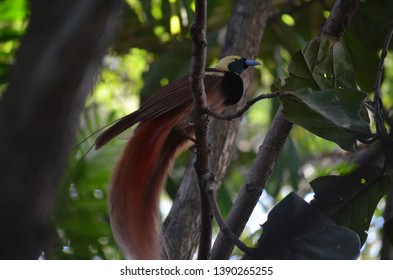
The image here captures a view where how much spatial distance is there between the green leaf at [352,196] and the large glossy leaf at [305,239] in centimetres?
13

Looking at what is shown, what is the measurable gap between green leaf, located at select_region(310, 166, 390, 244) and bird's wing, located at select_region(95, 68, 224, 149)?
743 mm

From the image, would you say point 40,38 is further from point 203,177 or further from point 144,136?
point 144,136

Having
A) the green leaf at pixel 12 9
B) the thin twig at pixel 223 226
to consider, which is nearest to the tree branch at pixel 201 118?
the thin twig at pixel 223 226

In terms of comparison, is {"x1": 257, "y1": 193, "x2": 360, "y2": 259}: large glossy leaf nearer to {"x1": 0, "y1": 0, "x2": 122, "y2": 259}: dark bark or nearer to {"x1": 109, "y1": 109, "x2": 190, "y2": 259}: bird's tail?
{"x1": 109, "y1": 109, "x2": 190, "y2": 259}: bird's tail

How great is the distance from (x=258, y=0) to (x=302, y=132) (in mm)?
2019

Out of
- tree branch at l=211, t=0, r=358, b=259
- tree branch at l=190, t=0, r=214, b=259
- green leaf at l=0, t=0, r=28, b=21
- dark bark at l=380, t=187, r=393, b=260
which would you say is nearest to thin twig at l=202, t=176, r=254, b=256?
tree branch at l=190, t=0, r=214, b=259

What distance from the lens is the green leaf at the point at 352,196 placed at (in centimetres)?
217

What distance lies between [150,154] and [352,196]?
0.81 m

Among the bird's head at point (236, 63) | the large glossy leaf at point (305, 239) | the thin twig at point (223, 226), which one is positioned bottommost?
the bird's head at point (236, 63)

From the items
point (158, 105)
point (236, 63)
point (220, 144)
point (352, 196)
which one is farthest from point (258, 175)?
point (220, 144)

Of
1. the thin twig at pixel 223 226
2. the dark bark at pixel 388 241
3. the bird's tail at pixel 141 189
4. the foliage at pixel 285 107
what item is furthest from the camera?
the bird's tail at pixel 141 189

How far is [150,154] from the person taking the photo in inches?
106

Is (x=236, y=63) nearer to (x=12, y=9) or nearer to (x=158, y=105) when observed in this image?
(x=158, y=105)

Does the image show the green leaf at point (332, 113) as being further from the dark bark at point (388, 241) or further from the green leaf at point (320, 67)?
the dark bark at point (388, 241)
